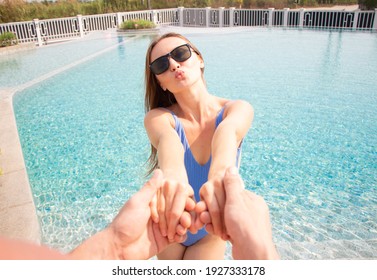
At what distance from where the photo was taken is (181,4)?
27984 mm

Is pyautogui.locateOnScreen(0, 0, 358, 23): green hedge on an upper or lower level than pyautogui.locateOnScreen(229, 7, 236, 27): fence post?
upper

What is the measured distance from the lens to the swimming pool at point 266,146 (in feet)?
11.9

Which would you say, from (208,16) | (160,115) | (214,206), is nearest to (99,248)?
(214,206)

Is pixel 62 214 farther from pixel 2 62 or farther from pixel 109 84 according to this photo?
pixel 2 62

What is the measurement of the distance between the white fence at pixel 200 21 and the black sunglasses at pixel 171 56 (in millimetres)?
18347

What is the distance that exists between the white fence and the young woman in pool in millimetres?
18269

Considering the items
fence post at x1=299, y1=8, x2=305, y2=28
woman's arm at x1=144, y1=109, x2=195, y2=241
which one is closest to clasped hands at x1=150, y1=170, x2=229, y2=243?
woman's arm at x1=144, y1=109, x2=195, y2=241

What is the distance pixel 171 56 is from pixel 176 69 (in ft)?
0.28

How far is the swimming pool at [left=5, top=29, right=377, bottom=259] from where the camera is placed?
3633 mm

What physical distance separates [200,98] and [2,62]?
14.0 m

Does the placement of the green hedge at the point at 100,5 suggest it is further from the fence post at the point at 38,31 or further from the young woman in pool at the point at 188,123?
the young woman in pool at the point at 188,123

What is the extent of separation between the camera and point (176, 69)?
6.39 feet

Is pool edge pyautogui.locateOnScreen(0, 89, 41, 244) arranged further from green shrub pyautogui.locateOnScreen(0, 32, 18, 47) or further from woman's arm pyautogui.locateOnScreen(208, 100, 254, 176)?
green shrub pyautogui.locateOnScreen(0, 32, 18, 47)
